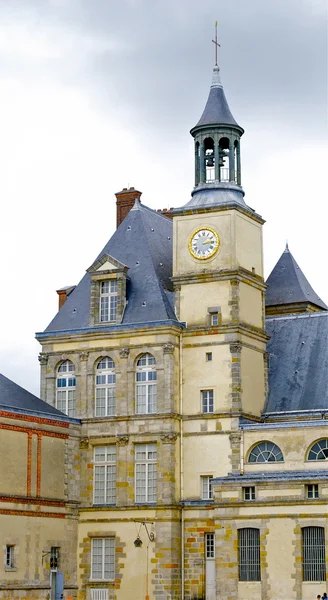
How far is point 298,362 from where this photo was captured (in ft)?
175

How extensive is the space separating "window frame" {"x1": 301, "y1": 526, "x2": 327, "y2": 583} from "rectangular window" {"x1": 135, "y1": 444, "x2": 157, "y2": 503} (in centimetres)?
729

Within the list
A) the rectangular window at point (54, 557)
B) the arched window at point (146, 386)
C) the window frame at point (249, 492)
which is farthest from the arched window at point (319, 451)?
the rectangular window at point (54, 557)

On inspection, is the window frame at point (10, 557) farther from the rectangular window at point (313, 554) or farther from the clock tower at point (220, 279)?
the rectangular window at point (313, 554)

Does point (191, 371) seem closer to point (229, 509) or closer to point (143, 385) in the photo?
point (143, 385)

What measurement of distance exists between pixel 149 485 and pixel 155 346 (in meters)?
5.73

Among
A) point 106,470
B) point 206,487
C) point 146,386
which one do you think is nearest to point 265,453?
point 206,487

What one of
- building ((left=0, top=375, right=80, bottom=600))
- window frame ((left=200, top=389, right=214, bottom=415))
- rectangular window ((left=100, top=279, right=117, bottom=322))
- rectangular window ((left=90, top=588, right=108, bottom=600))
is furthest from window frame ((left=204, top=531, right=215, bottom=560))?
rectangular window ((left=100, top=279, right=117, bottom=322))

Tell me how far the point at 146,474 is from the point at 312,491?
7.58 metres

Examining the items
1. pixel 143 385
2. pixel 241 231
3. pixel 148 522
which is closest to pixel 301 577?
pixel 148 522

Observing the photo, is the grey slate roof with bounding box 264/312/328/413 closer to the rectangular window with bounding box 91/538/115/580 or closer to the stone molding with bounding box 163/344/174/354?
the stone molding with bounding box 163/344/174/354

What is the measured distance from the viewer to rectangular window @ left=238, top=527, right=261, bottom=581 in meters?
46.7

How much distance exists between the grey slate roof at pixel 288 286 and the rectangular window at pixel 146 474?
11764 millimetres

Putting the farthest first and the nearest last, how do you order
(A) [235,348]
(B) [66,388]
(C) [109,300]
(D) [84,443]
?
(C) [109,300]
(B) [66,388]
(D) [84,443]
(A) [235,348]

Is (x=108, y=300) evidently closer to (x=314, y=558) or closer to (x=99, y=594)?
(x=99, y=594)
